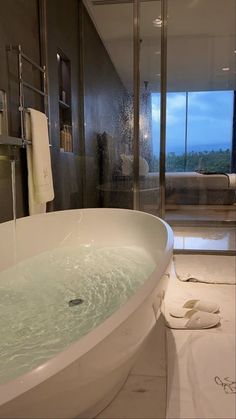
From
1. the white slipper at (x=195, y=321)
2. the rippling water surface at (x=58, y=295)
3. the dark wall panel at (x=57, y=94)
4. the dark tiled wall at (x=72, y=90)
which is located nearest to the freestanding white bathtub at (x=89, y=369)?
the rippling water surface at (x=58, y=295)

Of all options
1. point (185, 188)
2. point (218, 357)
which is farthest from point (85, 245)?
point (185, 188)

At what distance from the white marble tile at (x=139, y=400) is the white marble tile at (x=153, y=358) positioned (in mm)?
40

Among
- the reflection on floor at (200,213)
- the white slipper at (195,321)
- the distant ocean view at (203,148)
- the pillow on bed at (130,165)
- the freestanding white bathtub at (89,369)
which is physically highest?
the distant ocean view at (203,148)

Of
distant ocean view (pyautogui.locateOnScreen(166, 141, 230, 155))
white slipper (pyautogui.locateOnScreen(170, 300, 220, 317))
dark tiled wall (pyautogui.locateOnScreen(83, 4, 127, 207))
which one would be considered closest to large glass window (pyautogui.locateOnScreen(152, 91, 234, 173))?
distant ocean view (pyautogui.locateOnScreen(166, 141, 230, 155))

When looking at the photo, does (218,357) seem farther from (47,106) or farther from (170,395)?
(47,106)

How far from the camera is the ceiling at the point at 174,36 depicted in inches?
139

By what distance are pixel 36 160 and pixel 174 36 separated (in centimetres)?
265

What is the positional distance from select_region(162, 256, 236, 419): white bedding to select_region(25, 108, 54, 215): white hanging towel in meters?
1.11

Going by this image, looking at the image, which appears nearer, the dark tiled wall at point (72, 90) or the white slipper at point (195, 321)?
the white slipper at point (195, 321)

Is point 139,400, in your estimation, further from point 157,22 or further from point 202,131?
point 202,131

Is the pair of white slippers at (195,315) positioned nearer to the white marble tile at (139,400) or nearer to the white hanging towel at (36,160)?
the white marble tile at (139,400)

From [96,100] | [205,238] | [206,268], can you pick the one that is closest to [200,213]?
[205,238]

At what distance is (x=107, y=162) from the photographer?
395 centimetres

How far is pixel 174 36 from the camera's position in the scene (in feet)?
12.8
